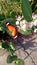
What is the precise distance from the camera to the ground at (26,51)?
1.39m

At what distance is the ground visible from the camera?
1.39 metres

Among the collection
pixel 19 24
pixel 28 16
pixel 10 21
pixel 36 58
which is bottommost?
pixel 36 58

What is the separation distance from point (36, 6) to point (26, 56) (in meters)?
0.69

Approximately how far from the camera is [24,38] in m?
1.62

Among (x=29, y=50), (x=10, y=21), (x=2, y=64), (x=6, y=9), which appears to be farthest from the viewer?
(x=6, y=9)

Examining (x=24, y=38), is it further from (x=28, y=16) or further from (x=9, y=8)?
(x=28, y=16)

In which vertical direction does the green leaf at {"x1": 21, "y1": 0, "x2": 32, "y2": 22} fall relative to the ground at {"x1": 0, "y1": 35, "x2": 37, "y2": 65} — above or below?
above

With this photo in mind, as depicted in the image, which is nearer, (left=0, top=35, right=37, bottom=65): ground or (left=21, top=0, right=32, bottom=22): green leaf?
(left=21, top=0, right=32, bottom=22): green leaf

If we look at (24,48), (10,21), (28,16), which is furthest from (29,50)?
(28,16)

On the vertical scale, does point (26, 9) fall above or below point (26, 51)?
above

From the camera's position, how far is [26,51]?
4.84 feet

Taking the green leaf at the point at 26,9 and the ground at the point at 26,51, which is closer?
the green leaf at the point at 26,9

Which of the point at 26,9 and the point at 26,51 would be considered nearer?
the point at 26,9

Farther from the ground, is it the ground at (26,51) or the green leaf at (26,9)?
the green leaf at (26,9)
